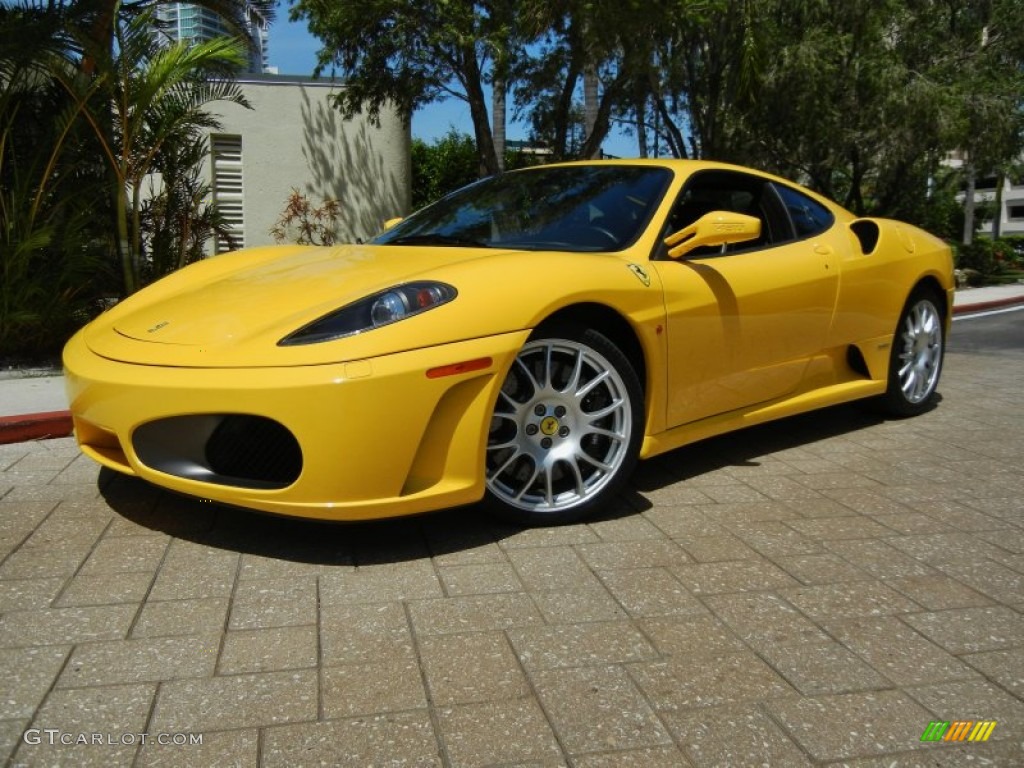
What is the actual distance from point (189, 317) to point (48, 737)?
1594mm

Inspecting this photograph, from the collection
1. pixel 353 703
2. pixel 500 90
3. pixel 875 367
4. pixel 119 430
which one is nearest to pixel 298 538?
pixel 119 430

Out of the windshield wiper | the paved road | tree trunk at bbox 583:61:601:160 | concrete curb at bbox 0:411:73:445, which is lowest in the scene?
concrete curb at bbox 0:411:73:445

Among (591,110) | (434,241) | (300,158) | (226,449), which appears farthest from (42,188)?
(591,110)

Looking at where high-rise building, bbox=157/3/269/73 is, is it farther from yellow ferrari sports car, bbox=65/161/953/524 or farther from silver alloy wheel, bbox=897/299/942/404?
silver alloy wheel, bbox=897/299/942/404

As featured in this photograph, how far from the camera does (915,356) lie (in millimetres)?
5062

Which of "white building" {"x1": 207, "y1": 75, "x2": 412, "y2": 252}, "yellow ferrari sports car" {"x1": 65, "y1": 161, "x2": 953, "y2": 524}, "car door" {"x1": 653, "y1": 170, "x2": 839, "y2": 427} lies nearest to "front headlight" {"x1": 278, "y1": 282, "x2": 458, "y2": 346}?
"yellow ferrari sports car" {"x1": 65, "y1": 161, "x2": 953, "y2": 524}

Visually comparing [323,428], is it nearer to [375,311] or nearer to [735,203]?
[375,311]

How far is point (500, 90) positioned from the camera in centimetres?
1196

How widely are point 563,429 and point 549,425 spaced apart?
0.07 metres

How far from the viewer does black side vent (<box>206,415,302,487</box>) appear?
9.08 ft

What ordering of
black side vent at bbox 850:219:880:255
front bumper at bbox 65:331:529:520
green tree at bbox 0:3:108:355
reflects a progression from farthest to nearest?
green tree at bbox 0:3:108:355 → black side vent at bbox 850:219:880:255 → front bumper at bbox 65:331:529:520

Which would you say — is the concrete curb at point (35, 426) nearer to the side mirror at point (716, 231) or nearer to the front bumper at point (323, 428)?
the front bumper at point (323, 428)

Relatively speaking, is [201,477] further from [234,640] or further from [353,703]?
[353,703]

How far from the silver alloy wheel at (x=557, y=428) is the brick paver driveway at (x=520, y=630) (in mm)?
174
